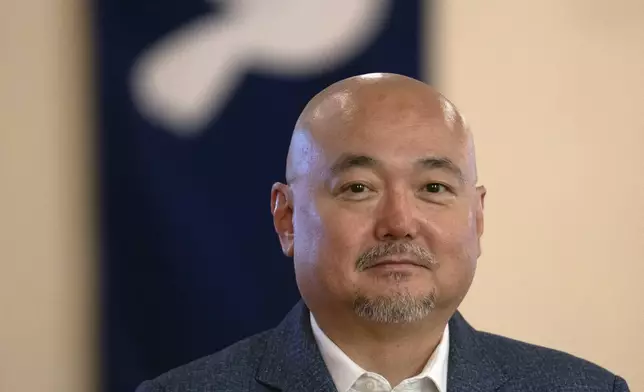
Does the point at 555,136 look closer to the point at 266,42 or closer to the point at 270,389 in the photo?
the point at 266,42

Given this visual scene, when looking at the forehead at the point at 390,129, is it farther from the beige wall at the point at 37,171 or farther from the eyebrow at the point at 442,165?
the beige wall at the point at 37,171

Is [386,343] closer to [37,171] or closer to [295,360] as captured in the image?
[295,360]

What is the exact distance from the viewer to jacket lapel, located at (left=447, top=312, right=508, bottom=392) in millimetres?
1610

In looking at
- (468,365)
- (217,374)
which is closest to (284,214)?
(217,374)

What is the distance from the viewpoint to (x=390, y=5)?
2.38 meters

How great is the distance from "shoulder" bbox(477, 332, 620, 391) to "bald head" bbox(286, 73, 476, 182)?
0.34m

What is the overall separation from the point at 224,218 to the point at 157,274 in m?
0.22

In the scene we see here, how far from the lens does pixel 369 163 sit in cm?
152

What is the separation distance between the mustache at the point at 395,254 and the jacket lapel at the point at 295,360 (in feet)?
0.69

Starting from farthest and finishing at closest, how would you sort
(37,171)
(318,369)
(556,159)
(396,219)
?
(556,159) < (37,171) < (318,369) < (396,219)

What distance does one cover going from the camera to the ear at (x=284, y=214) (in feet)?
5.53

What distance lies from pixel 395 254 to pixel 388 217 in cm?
6

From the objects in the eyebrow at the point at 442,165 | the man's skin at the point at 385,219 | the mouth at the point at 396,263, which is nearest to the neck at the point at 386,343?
the man's skin at the point at 385,219

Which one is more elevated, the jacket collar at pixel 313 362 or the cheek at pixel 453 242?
the cheek at pixel 453 242
